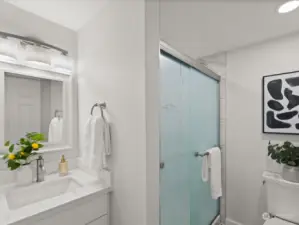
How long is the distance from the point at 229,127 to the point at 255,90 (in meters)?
0.48

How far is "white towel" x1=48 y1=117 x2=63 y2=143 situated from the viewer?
1.40 m

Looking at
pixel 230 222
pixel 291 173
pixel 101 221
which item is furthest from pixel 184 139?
pixel 230 222

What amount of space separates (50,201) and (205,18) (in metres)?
1.59

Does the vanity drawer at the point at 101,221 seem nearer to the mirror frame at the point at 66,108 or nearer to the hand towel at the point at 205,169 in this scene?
the mirror frame at the point at 66,108

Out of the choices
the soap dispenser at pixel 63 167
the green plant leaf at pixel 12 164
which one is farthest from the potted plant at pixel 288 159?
the green plant leaf at pixel 12 164

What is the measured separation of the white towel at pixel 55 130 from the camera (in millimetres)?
1404

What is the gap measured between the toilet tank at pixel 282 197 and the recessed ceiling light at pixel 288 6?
51.7 inches

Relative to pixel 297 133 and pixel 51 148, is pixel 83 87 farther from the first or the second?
pixel 297 133

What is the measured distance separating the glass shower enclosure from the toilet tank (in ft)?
1.79

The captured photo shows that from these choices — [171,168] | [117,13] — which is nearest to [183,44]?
[117,13]

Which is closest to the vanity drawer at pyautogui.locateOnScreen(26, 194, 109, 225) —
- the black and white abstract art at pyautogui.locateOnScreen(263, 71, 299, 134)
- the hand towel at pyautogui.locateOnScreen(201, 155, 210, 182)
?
the hand towel at pyautogui.locateOnScreen(201, 155, 210, 182)

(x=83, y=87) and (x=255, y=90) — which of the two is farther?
(x=255, y=90)

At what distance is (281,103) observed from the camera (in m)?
1.58

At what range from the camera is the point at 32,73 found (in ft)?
4.29
